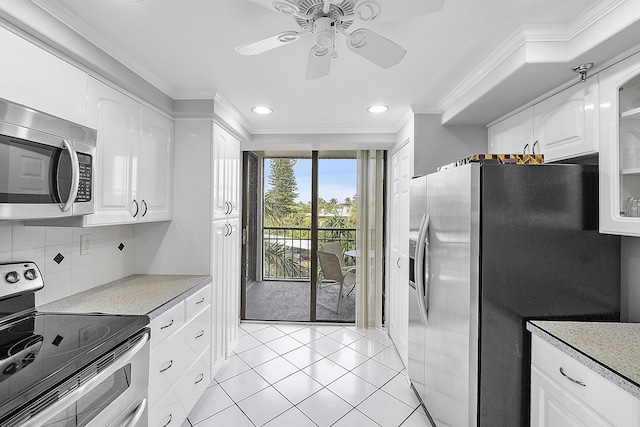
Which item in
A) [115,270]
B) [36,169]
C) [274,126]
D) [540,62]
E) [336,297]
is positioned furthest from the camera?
[336,297]

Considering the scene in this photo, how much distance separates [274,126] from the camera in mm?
3293

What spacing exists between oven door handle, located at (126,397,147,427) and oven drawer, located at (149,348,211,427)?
150mm

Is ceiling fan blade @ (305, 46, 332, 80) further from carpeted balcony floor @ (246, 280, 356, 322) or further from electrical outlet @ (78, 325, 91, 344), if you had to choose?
carpeted balcony floor @ (246, 280, 356, 322)

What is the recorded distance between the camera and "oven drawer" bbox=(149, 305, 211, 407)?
1644 millimetres

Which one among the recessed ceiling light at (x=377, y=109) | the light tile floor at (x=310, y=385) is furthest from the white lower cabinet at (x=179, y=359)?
the recessed ceiling light at (x=377, y=109)

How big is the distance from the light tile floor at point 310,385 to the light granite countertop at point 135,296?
0.91 m

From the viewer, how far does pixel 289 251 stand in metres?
4.16

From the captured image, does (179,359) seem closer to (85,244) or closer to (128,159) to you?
(85,244)

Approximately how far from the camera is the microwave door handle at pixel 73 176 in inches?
54.5

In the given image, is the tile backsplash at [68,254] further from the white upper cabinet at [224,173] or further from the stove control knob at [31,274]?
the white upper cabinet at [224,173]

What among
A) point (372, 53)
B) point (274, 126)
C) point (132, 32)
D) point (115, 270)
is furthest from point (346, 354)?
point (132, 32)

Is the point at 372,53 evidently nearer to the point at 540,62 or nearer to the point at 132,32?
the point at 540,62

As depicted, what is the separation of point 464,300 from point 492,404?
1.67 feet

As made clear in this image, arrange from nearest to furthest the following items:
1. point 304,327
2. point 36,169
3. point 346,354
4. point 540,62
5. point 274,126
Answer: point 36,169
point 540,62
point 346,354
point 274,126
point 304,327
